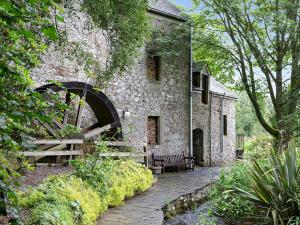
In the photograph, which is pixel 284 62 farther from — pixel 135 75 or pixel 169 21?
pixel 135 75

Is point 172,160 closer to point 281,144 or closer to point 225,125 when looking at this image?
point 225,125

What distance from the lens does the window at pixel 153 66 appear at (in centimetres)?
1400

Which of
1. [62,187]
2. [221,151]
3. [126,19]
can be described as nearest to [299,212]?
[62,187]

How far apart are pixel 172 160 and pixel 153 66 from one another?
3641 millimetres

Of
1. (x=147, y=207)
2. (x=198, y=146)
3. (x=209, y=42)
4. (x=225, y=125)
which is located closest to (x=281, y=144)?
(x=147, y=207)

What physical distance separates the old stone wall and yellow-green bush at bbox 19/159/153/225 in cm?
323

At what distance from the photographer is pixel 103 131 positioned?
11773 millimetres

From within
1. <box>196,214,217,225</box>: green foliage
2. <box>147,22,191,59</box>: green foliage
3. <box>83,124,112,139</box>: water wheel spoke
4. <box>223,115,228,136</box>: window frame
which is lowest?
<box>196,214,217,225</box>: green foliage

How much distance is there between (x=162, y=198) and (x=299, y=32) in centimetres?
857

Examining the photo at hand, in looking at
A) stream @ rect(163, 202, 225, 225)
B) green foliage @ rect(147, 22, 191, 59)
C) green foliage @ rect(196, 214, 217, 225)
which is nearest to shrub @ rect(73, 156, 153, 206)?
stream @ rect(163, 202, 225, 225)

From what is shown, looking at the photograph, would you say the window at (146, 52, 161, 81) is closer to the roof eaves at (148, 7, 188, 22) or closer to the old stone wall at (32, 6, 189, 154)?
the old stone wall at (32, 6, 189, 154)

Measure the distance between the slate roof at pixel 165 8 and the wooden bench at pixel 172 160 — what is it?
214 inches

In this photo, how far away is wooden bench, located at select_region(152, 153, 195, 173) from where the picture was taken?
13.3m

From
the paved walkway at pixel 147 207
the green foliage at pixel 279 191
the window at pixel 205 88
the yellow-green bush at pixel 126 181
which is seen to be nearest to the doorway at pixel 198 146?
the window at pixel 205 88
